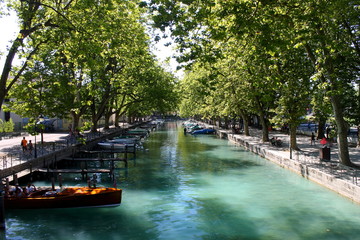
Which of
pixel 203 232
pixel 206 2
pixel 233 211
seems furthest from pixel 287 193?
pixel 206 2

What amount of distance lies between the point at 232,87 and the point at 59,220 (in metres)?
25.5

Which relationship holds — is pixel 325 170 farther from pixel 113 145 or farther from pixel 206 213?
pixel 113 145

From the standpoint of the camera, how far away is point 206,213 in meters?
16.4

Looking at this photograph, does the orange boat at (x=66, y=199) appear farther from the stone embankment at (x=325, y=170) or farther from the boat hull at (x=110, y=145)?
the boat hull at (x=110, y=145)

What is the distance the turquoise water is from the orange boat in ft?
1.26

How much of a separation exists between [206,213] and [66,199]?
7.37m

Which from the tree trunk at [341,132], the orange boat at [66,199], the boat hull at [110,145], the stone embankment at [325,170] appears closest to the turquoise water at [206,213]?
the orange boat at [66,199]

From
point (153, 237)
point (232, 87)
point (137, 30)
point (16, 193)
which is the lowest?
point (153, 237)

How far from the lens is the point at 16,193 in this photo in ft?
56.3

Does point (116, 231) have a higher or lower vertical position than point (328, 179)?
lower

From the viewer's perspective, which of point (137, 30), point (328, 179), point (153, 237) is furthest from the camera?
point (137, 30)

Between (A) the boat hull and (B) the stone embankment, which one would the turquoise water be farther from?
(A) the boat hull

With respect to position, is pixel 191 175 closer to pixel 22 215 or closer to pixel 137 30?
pixel 22 215

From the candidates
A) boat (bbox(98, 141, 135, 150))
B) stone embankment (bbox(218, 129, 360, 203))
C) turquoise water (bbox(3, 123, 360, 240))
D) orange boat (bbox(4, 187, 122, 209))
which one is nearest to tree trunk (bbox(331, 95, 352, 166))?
stone embankment (bbox(218, 129, 360, 203))
